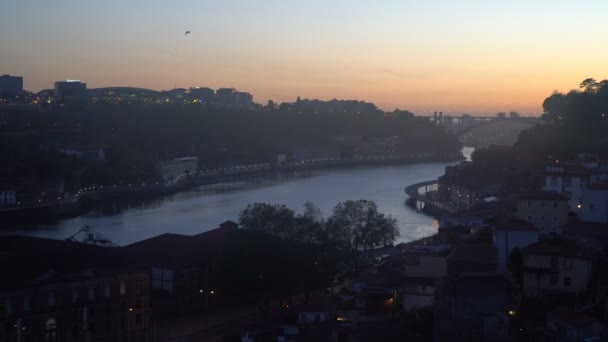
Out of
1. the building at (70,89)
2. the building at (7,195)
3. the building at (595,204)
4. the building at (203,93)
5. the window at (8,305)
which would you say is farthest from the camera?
the building at (203,93)

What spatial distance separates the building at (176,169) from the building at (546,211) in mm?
10571

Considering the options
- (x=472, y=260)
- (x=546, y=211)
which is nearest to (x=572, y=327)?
(x=472, y=260)

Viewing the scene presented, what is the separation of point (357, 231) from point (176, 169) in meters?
11.0

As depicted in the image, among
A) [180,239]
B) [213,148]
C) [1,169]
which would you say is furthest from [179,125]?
[180,239]

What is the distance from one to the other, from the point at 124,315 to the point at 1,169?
953cm

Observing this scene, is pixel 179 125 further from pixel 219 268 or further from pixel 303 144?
pixel 219 268

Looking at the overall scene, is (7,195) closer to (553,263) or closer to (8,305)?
(8,305)

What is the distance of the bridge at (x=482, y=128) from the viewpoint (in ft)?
100

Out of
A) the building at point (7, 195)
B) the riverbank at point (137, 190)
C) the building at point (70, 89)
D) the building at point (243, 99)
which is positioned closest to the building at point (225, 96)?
A: the building at point (243, 99)

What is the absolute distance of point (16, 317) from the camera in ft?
10.8

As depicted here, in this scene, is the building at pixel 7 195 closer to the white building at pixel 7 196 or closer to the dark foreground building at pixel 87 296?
the white building at pixel 7 196

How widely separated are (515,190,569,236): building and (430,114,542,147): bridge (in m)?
24.5

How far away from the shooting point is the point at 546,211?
4.47 m

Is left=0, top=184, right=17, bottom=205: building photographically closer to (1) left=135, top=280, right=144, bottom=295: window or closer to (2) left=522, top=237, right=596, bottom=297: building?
(1) left=135, top=280, right=144, bottom=295: window
